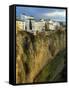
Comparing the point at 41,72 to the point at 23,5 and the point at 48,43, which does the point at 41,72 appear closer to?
the point at 48,43

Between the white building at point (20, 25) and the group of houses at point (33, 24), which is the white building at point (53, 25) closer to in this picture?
the group of houses at point (33, 24)

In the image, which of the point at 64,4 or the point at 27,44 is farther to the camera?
the point at 64,4

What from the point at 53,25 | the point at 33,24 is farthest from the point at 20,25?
the point at 53,25

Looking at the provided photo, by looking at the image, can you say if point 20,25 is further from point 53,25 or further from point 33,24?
point 53,25

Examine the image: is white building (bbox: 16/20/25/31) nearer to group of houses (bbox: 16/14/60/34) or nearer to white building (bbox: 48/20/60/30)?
group of houses (bbox: 16/14/60/34)

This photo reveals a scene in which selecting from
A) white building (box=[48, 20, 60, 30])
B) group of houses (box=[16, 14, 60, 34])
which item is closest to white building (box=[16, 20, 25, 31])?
group of houses (box=[16, 14, 60, 34])
